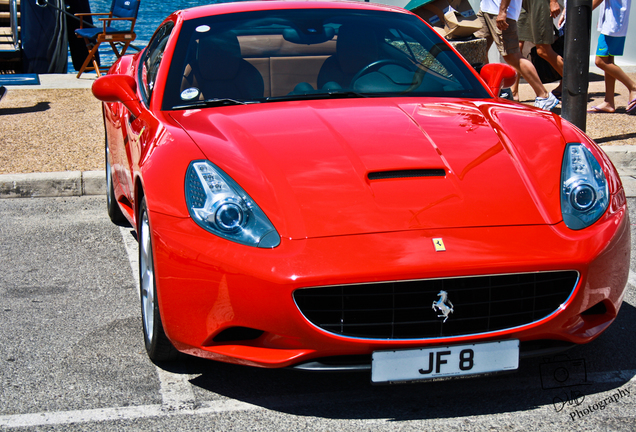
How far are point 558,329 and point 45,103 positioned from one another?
7.88 meters

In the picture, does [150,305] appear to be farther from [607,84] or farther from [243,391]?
[607,84]

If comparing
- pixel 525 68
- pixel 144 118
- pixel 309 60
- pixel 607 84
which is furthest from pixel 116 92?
pixel 607 84

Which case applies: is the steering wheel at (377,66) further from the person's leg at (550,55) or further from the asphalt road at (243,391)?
the person's leg at (550,55)

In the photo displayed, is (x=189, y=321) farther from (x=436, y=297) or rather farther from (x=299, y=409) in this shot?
(x=436, y=297)

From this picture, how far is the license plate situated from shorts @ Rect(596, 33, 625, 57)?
20.4 feet

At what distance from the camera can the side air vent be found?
8.52 ft

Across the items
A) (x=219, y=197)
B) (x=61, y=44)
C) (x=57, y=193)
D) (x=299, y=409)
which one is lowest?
(x=61, y=44)

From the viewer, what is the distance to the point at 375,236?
2344 mm

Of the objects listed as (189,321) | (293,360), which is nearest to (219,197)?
(189,321)

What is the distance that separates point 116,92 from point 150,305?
1226 mm

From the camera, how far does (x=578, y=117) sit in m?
6.27

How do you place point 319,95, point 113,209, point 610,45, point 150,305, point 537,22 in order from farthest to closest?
1. point 537,22
2. point 610,45
3. point 113,209
4. point 319,95
5. point 150,305

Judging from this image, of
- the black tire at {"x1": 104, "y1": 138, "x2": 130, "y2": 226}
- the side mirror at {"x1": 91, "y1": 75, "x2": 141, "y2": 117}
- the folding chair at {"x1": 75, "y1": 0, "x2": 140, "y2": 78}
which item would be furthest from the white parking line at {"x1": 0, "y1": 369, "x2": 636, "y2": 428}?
the folding chair at {"x1": 75, "y1": 0, "x2": 140, "y2": 78}

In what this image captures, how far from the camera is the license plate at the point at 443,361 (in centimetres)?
230
